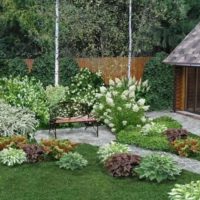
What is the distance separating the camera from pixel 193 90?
61.7 feet

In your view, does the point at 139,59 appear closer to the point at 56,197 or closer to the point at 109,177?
the point at 109,177

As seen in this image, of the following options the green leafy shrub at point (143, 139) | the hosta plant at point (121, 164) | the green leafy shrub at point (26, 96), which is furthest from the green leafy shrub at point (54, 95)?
the hosta plant at point (121, 164)

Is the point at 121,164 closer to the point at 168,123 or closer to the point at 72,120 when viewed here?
the point at 72,120

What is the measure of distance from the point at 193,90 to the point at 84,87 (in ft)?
13.8

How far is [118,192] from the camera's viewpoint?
879 cm

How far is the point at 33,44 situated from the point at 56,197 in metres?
15.5

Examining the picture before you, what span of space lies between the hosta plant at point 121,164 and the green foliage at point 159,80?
9.82 m

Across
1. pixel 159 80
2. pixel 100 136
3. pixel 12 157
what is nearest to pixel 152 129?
pixel 100 136

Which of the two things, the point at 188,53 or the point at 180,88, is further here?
the point at 180,88

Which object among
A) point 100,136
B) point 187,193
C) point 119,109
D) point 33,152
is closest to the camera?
point 187,193

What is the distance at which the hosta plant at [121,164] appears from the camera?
9.64m

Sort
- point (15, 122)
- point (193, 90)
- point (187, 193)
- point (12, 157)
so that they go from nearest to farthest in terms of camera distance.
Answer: point (187, 193) → point (12, 157) → point (15, 122) → point (193, 90)

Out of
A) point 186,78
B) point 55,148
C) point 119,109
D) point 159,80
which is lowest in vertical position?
point 55,148

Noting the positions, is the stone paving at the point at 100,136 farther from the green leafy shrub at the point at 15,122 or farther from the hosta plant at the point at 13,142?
the hosta plant at the point at 13,142
